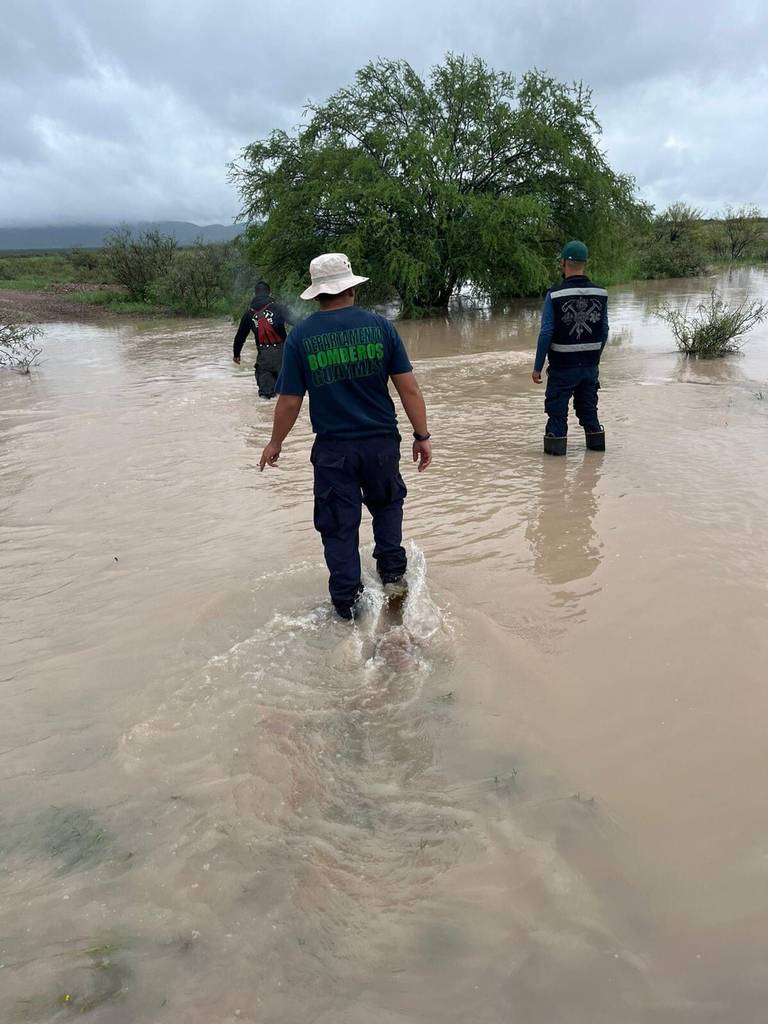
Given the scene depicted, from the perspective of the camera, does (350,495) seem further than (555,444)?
No

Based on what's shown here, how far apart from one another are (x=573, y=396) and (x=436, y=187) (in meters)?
16.0

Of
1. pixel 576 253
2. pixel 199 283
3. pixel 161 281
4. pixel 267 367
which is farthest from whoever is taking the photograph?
pixel 161 281

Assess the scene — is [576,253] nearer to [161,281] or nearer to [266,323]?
[266,323]

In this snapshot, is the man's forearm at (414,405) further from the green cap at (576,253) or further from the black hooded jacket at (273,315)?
the black hooded jacket at (273,315)

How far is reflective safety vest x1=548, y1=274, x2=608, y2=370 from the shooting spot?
616 cm

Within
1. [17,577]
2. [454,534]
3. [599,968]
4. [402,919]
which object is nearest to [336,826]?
[402,919]

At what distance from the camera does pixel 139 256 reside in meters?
32.0

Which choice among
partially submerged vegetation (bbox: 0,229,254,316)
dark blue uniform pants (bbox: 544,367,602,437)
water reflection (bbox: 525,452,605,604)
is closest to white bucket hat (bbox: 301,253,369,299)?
→ water reflection (bbox: 525,452,605,604)

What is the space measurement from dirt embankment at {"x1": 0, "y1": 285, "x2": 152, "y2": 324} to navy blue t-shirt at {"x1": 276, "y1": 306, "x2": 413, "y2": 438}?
72.6 ft

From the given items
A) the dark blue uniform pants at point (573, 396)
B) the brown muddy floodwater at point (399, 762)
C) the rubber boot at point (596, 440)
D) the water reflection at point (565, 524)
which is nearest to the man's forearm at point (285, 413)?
the brown muddy floodwater at point (399, 762)

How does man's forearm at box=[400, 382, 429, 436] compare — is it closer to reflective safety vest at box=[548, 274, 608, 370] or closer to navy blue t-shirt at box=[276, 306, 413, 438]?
navy blue t-shirt at box=[276, 306, 413, 438]

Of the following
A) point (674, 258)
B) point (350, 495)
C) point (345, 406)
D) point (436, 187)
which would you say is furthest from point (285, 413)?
point (674, 258)

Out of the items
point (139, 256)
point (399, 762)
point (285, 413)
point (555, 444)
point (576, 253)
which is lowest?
point (399, 762)

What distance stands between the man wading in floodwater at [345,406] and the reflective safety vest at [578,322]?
3.13 m
